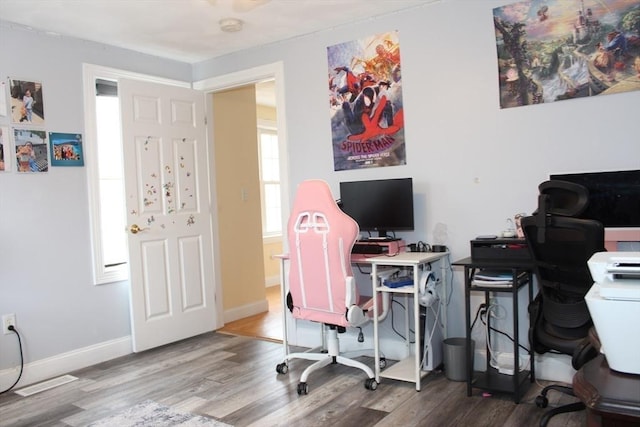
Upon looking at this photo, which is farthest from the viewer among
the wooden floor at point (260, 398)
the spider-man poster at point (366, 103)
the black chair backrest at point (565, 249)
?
the spider-man poster at point (366, 103)

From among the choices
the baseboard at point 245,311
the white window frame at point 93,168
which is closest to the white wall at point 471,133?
the white window frame at point 93,168

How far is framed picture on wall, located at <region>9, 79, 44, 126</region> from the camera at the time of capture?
340 cm

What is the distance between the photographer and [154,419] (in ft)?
8.94

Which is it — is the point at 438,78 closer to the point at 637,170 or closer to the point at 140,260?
the point at 637,170

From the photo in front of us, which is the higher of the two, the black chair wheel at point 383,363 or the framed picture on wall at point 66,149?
the framed picture on wall at point 66,149

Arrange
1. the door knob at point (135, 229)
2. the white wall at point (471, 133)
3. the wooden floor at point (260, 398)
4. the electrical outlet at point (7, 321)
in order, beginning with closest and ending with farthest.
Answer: the wooden floor at point (260, 398)
the white wall at point (471, 133)
the electrical outlet at point (7, 321)
the door knob at point (135, 229)

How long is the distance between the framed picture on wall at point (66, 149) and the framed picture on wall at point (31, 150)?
0.06 metres

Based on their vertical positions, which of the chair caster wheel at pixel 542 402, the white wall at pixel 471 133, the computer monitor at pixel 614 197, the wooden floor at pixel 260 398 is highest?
the white wall at pixel 471 133

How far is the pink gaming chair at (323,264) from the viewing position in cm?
292

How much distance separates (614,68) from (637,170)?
23.4 inches

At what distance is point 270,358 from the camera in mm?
3723

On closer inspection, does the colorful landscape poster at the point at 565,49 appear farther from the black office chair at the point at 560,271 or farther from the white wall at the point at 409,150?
the black office chair at the point at 560,271

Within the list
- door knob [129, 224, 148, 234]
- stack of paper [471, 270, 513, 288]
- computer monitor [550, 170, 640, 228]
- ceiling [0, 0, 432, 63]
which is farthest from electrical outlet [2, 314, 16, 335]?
computer monitor [550, 170, 640, 228]

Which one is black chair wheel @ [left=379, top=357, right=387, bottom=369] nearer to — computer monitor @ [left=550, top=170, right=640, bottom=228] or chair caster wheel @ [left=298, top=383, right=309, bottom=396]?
chair caster wheel @ [left=298, top=383, right=309, bottom=396]
